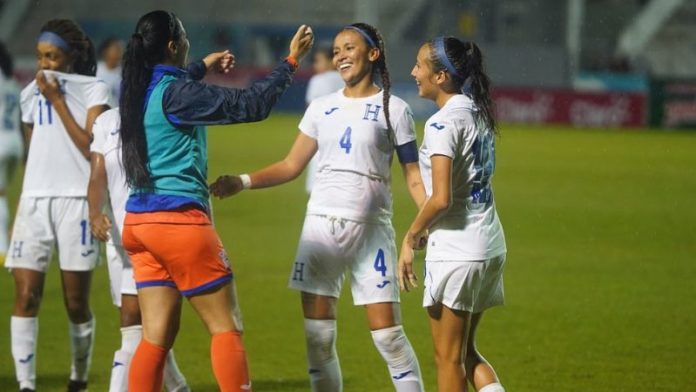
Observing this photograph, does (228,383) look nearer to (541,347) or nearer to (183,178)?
Result: (183,178)

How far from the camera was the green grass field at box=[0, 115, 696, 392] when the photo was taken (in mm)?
8273

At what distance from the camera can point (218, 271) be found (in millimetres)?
5504

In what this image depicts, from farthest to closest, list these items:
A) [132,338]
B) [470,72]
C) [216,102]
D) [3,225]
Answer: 1. [3,225]
2. [132,338]
3. [470,72]
4. [216,102]

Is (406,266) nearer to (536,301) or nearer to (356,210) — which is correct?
(356,210)

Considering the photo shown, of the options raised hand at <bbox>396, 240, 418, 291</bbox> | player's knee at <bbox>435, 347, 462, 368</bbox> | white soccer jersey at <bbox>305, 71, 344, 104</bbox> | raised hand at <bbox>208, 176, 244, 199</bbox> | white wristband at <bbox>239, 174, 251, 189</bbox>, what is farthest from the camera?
white soccer jersey at <bbox>305, 71, 344, 104</bbox>

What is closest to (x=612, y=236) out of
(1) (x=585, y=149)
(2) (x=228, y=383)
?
(2) (x=228, y=383)

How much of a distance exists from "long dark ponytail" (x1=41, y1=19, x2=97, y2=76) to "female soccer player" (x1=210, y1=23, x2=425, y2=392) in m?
1.51

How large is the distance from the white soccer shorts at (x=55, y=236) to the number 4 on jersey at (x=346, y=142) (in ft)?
5.51

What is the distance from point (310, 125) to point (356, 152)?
0.33 metres

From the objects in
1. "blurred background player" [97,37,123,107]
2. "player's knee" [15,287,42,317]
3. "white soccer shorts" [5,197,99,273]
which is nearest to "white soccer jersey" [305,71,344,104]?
"blurred background player" [97,37,123,107]

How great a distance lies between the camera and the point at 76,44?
711 cm

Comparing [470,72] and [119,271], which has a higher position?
[470,72]

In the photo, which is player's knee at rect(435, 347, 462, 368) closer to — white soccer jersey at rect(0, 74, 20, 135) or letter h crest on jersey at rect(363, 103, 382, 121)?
letter h crest on jersey at rect(363, 103, 382, 121)

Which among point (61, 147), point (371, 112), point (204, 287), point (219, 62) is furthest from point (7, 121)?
point (204, 287)
